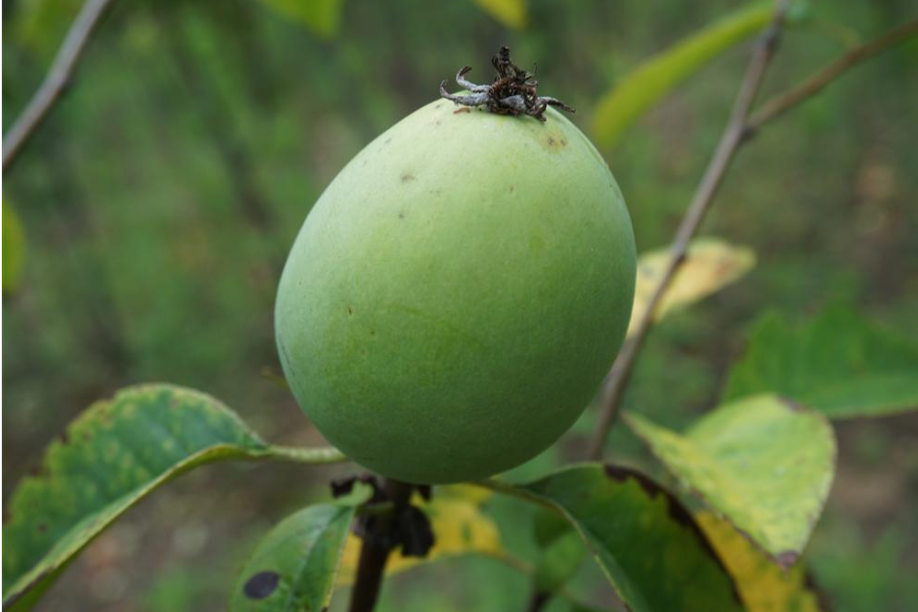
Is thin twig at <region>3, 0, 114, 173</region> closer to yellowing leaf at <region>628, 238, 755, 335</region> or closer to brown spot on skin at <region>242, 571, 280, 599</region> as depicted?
brown spot on skin at <region>242, 571, 280, 599</region>

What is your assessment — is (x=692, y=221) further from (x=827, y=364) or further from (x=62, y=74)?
(x=62, y=74)

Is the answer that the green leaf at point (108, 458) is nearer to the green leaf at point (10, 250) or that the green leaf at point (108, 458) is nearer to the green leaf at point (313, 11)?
the green leaf at point (10, 250)

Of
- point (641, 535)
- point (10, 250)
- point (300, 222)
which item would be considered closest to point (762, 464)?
point (641, 535)

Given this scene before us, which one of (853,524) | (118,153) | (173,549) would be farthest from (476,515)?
(118,153)

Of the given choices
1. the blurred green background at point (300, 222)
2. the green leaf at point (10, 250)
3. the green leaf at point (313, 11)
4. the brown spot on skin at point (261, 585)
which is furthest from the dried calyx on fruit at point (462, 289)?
the blurred green background at point (300, 222)

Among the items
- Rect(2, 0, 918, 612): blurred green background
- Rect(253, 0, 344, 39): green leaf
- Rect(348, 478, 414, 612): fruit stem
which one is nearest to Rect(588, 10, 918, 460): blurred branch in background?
Rect(348, 478, 414, 612): fruit stem
